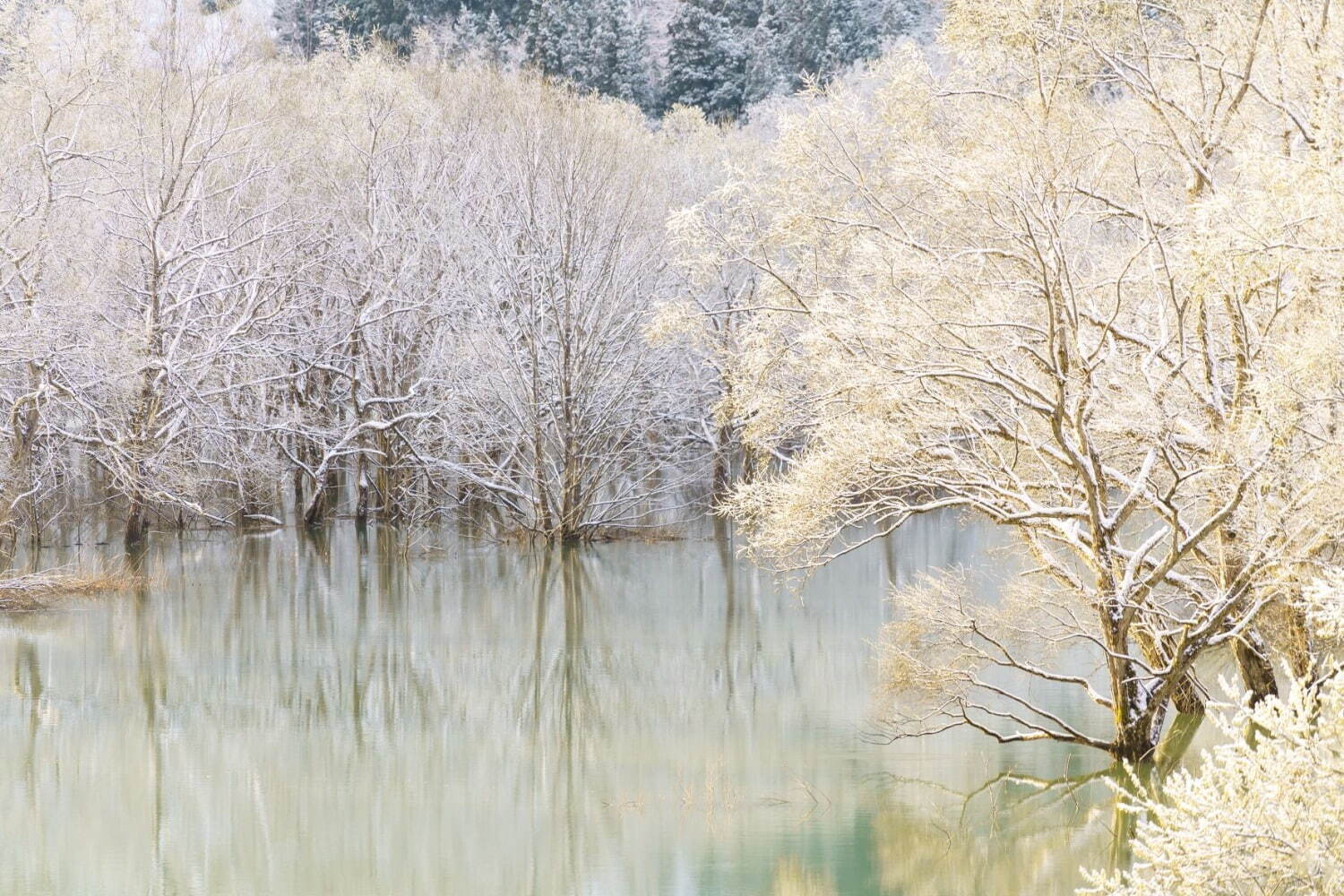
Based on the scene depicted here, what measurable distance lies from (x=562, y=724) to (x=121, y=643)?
5864mm

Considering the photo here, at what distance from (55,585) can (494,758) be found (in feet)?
30.6

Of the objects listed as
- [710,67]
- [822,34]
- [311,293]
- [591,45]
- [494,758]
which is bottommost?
[494,758]

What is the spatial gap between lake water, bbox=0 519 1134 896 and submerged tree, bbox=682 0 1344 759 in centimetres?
127

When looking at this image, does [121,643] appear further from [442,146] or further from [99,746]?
[442,146]

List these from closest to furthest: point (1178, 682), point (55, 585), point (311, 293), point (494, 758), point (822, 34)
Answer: point (1178, 682) < point (494, 758) < point (55, 585) < point (311, 293) < point (822, 34)

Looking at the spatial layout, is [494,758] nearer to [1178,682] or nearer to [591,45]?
[1178,682]

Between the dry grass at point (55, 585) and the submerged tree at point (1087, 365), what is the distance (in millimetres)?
10004

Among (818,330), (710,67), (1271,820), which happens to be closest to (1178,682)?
(818,330)

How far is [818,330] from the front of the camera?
11.2 metres

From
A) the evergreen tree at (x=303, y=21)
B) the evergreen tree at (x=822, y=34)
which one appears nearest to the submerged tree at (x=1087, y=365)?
the evergreen tree at (x=822, y=34)

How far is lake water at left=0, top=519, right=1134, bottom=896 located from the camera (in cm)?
913

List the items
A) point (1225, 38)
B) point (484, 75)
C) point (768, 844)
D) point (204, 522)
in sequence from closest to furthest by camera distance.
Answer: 1. point (768, 844)
2. point (1225, 38)
3. point (204, 522)
4. point (484, 75)

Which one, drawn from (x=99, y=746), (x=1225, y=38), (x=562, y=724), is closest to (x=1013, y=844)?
(x=562, y=724)

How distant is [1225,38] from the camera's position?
1015cm
